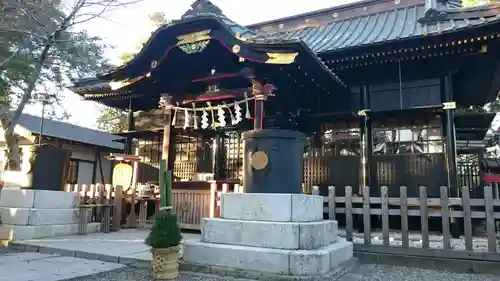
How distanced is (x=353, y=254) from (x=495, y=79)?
6206 millimetres

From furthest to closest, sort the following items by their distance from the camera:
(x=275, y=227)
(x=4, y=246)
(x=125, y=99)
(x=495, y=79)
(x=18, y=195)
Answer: (x=125, y=99)
(x=495, y=79)
(x=18, y=195)
(x=4, y=246)
(x=275, y=227)

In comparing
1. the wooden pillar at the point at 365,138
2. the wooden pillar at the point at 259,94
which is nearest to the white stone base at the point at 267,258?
the wooden pillar at the point at 259,94

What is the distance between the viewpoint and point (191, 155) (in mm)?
12125

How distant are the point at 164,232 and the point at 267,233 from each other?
53.6 inches

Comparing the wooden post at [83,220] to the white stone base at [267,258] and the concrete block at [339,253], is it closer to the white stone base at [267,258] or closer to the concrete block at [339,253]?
the white stone base at [267,258]

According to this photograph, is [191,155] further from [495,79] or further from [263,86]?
[495,79]

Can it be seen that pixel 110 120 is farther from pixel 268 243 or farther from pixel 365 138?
pixel 268 243

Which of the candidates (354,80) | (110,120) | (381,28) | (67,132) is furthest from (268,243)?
(110,120)

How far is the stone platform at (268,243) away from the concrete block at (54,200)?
13.7ft

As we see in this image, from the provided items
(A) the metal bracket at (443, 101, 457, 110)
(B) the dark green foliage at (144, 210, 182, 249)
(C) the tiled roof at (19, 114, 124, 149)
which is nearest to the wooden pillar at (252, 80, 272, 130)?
(B) the dark green foliage at (144, 210, 182, 249)

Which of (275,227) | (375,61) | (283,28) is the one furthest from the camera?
(283,28)

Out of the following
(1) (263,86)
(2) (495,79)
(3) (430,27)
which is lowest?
(1) (263,86)

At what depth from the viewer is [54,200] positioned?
804cm

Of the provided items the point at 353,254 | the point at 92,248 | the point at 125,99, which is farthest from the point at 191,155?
the point at 353,254
